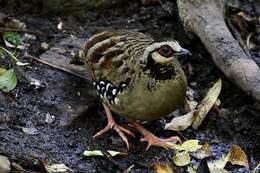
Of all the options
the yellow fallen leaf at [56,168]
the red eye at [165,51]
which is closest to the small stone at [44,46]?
the red eye at [165,51]

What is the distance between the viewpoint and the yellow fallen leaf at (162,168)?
502 centimetres

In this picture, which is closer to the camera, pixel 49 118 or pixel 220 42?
pixel 49 118

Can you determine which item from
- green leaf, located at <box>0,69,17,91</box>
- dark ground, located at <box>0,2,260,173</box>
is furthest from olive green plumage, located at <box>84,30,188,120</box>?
green leaf, located at <box>0,69,17,91</box>

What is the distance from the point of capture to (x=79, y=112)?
5.50 meters

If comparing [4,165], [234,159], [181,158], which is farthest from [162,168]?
[4,165]

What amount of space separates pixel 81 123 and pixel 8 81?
29.4 inches

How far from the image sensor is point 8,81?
542 cm

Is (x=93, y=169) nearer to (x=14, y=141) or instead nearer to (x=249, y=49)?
(x=14, y=141)

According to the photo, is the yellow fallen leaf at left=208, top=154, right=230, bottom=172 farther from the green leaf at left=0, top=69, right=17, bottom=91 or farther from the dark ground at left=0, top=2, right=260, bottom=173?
the green leaf at left=0, top=69, right=17, bottom=91

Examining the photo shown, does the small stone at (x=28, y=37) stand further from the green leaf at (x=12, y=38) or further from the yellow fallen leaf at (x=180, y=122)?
the yellow fallen leaf at (x=180, y=122)

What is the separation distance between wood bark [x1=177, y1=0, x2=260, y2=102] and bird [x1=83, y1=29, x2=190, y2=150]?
601 millimetres

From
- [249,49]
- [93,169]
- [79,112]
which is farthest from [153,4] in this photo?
[93,169]

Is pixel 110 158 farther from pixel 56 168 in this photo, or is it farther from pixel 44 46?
pixel 44 46

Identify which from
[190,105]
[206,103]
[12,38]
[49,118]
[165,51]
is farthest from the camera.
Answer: [12,38]
